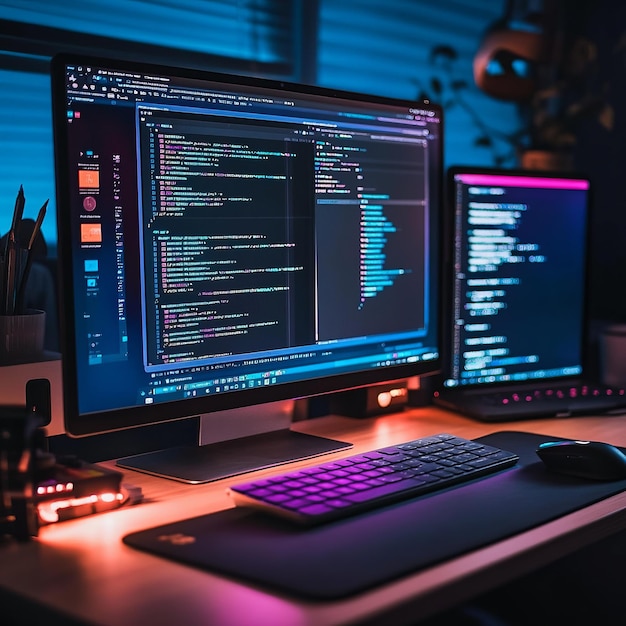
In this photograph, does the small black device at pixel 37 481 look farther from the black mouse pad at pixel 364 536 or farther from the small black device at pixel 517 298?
the small black device at pixel 517 298

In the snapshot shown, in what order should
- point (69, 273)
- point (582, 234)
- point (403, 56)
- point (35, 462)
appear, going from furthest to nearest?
point (403, 56) < point (582, 234) < point (69, 273) < point (35, 462)

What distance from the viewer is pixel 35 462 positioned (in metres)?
0.85

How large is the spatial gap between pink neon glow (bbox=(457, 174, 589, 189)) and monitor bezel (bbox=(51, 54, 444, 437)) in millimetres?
207

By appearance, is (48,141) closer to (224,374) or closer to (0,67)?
(0,67)

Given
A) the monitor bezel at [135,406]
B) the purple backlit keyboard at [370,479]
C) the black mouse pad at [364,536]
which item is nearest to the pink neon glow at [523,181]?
the monitor bezel at [135,406]

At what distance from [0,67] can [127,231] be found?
60 centimetres

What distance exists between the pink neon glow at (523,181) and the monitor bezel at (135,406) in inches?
8.1

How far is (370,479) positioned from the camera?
1019mm

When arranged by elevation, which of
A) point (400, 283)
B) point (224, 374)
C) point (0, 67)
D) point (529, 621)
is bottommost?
point (529, 621)

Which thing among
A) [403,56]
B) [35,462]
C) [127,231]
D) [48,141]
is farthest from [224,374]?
[403,56]

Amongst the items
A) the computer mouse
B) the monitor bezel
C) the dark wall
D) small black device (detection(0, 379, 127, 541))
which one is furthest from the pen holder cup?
the dark wall

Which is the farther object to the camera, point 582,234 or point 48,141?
point 582,234

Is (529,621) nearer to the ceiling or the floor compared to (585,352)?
nearer to the floor

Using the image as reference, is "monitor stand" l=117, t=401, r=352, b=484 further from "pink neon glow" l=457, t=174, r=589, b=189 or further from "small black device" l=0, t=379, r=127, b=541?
"pink neon glow" l=457, t=174, r=589, b=189
